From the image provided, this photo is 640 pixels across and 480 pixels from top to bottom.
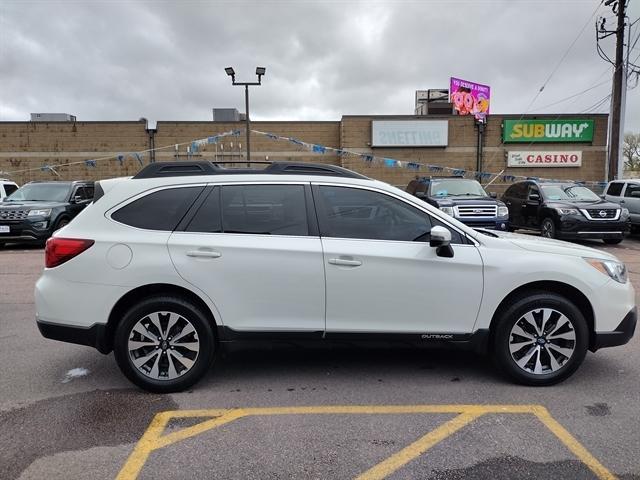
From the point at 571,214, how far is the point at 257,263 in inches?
435

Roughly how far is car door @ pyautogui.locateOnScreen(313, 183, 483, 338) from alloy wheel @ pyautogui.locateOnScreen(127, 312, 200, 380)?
108cm

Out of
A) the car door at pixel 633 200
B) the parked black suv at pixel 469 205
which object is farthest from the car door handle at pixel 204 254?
the car door at pixel 633 200

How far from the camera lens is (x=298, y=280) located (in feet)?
12.2

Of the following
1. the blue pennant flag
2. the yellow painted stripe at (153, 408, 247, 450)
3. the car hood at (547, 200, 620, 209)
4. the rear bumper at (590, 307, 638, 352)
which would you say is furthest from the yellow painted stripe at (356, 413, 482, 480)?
the blue pennant flag

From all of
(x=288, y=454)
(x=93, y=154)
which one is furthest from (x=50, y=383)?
(x=93, y=154)

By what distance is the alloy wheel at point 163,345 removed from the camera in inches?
147

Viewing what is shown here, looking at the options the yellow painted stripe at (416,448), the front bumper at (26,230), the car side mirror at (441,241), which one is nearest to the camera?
the yellow painted stripe at (416,448)

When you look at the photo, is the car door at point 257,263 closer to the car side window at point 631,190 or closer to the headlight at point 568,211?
the headlight at point 568,211

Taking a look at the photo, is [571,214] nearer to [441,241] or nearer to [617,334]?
[617,334]

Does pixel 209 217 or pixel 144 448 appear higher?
pixel 209 217

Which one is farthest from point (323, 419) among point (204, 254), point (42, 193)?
point (42, 193)

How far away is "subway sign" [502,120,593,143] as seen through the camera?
24750mm

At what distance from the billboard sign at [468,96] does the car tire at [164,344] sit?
3280 cm

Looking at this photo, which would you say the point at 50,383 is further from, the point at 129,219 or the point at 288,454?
the point at 288,454
